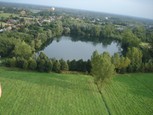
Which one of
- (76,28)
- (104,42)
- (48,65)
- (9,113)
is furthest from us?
(76,28)

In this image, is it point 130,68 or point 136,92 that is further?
point 130,68

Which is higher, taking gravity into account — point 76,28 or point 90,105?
point 90,105

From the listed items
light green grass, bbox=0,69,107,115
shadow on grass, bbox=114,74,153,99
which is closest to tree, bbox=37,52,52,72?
light green grass, bbox=0,69,107,115

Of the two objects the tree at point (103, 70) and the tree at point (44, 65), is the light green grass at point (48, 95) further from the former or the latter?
the tree at point (44, 65)

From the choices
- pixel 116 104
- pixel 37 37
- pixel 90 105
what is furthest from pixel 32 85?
pixel 37 37

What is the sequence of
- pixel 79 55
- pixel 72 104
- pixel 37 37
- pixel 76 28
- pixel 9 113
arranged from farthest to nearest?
pixel 76 28
pixel 37 37
pixel 79 55
pixel 72 104
pixel 9 113

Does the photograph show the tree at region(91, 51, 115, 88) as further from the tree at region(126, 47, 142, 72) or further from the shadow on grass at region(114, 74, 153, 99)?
the tree at region(126, 47, 142, 72)

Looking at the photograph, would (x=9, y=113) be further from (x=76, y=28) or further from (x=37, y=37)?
(x=76, y=28)

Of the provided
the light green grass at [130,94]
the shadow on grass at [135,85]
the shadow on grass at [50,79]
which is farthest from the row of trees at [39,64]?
the light green grass at [130,94]

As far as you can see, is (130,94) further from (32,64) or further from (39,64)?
(32,64)
